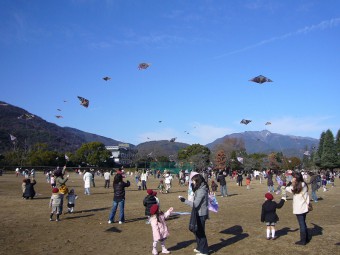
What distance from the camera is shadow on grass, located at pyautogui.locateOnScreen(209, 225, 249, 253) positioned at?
27.6 ft

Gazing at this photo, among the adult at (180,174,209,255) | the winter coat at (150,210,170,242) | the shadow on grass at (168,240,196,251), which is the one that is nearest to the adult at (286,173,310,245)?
the adult at (180,174,209,255)

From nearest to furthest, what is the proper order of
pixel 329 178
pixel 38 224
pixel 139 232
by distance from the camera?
pixel 139 232
pixel 38 224
pixel 329 178

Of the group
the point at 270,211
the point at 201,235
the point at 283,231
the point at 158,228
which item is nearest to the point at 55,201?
the point at 158,228

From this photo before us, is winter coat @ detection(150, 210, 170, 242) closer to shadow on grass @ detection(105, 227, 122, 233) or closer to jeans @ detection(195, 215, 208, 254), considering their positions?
jeans @ detection(195, 215, 208, 254)

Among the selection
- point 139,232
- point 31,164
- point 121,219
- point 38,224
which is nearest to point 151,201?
point 139,232

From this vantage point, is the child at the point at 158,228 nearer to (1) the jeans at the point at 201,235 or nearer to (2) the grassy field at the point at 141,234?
(2) the grassy field at the point at 141,234

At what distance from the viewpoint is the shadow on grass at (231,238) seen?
27.6ft

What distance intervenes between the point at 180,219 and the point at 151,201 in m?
2.59

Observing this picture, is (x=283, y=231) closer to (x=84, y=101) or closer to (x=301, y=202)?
(x=301, y=202)

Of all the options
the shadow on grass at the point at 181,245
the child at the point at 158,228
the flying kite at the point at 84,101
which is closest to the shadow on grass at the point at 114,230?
the shadow on grass at the point at 181,245

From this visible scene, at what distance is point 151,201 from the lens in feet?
33.9

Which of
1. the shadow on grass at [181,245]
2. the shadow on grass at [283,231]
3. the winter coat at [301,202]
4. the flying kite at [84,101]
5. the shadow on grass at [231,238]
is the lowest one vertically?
the shadow on grass at [181,245]

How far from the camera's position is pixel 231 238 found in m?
9.37

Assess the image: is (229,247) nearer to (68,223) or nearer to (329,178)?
(68,223)
